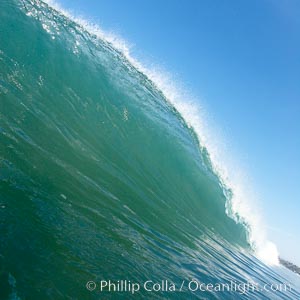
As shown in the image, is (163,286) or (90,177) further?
(90,177)

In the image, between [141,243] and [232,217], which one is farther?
[232,217]

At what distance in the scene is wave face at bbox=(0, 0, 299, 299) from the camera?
3996 mm

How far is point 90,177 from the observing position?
695 cm

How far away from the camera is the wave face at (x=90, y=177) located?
4.00m

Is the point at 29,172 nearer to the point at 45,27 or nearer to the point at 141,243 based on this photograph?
the point at 141,243

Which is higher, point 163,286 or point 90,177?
point 90,177

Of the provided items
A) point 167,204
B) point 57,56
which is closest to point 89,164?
point 167,204

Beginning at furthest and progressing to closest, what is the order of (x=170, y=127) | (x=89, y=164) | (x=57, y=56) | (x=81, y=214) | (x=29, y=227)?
(x=170, y=127) → (x=57, y=56) → (x=89, y=164) → (x=81, y=214) → (x=29, y=227)

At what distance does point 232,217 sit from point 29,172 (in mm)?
12490

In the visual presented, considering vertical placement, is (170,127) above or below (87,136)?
above

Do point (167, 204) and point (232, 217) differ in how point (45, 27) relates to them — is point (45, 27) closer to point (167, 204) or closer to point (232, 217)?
point (167, 204)

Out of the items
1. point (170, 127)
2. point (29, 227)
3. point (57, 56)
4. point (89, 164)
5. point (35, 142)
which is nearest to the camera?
point (29, 227)

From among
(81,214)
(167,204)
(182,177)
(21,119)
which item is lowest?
(81,214)

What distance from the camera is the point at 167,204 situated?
31.1 feet
